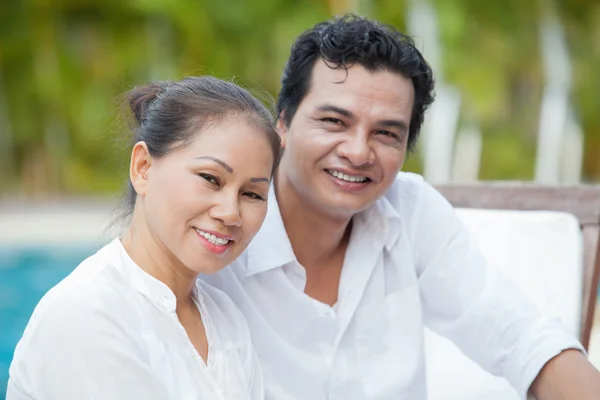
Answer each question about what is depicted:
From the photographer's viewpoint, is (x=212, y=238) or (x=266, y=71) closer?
(x=212, y=238)

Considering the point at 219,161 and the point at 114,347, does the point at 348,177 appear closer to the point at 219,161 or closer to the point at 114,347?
the point at 219,161

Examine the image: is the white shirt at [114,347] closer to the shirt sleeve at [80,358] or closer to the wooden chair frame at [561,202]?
the shirt sleeve at [80,358]

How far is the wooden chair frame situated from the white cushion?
4 centimetres

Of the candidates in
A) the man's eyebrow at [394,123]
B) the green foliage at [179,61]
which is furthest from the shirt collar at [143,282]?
the green foliage at [179,61]

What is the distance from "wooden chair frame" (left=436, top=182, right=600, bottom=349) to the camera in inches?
102

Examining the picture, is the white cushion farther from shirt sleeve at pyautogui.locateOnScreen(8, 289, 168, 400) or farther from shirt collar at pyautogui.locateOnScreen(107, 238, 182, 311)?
shirt sleeve at pyautogui.locateOnScreen(8, 289, 168, 400)

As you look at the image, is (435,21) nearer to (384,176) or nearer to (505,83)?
(505,83)

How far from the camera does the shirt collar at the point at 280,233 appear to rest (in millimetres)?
2129

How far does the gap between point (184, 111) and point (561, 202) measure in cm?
147

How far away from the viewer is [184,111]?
170cm

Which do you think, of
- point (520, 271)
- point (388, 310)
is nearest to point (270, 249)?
point (388, 310)

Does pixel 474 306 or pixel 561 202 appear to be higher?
pixel 561 202

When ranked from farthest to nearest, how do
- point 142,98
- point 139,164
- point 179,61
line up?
point 179,61 < point 142,98 < point 139,164

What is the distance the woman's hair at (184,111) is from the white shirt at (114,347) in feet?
0.73
